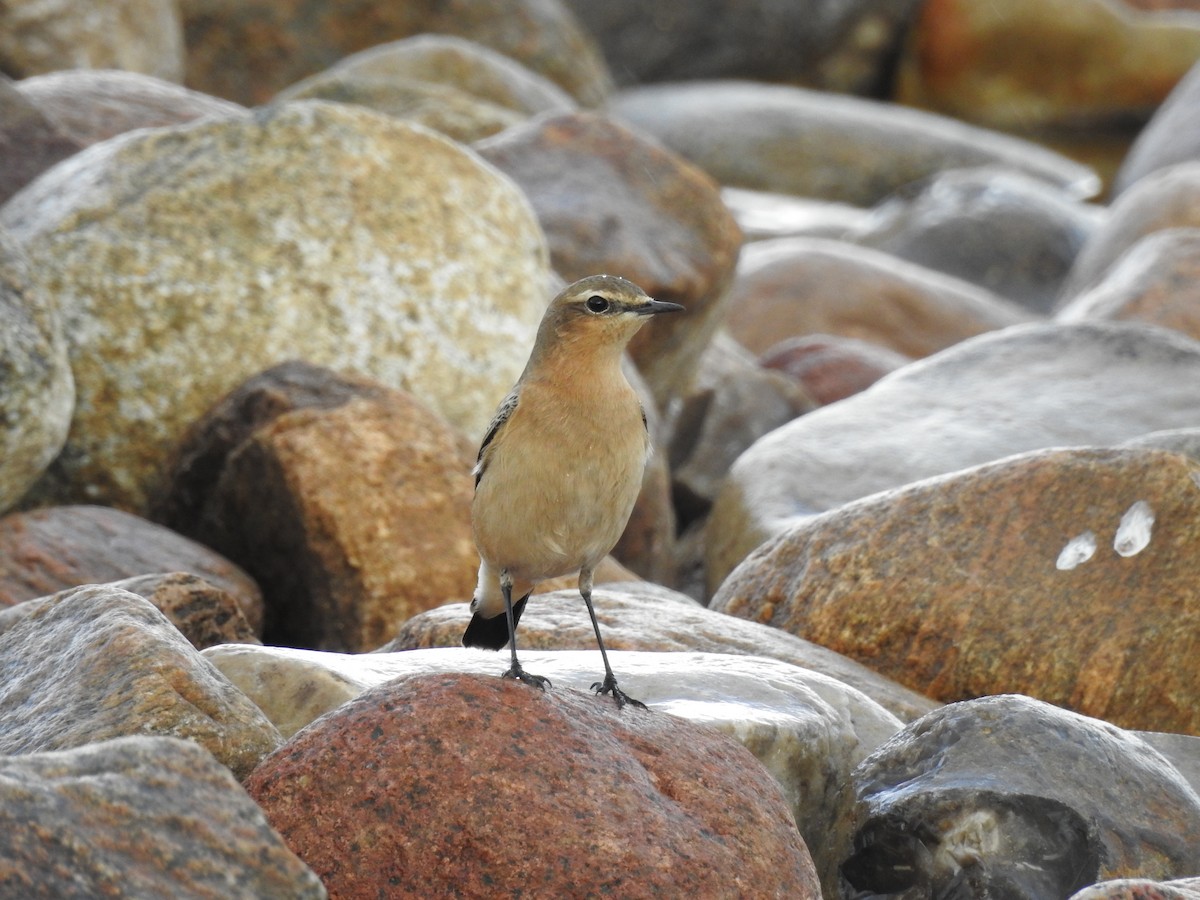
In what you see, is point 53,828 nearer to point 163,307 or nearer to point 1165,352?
point 163,307

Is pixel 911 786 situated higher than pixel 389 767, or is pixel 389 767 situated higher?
pixel 389 767

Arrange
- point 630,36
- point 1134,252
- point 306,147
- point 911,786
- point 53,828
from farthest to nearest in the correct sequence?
point 630,36 → point 1134,252 → point 306,147 → point 911,786 → point 53,828

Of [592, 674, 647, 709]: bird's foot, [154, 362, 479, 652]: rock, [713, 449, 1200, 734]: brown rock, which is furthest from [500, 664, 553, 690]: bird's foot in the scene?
[154, 362, 479, 652]: rock

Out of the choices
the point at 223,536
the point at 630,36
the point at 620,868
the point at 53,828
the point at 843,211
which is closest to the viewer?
the point at 53,828

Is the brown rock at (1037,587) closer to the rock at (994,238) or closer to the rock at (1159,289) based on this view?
the rock at (1159,289)

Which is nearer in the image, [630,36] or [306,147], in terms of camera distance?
[306,147]

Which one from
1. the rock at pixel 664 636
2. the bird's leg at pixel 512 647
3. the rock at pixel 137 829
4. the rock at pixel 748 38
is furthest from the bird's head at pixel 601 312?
the rock at pixel 748 38

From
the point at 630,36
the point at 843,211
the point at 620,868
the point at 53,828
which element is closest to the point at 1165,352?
the point at 620,868

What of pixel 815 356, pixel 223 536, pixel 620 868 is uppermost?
pixel 620 868
